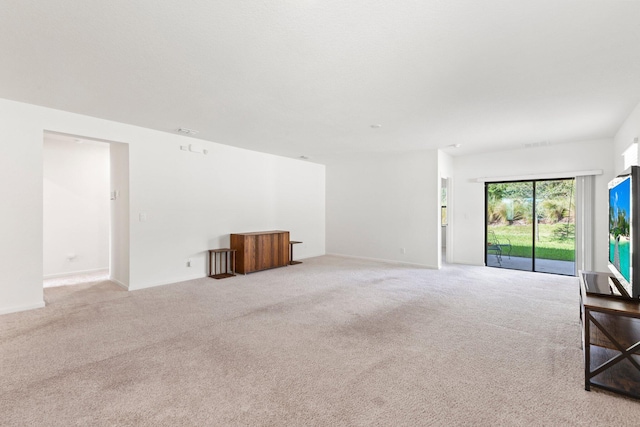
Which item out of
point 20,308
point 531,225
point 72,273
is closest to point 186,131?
Answer: point 20,308

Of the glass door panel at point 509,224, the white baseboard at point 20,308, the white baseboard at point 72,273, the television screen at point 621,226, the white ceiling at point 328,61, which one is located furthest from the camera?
the glass door panel at point 509,224

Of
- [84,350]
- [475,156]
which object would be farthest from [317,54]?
[475,156]

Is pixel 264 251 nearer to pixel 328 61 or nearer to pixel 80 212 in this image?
pixel 80 212

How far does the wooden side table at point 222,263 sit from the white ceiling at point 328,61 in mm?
2374

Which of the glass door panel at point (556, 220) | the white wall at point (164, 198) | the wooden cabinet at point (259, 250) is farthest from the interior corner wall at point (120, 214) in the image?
the glass door panel at point (556, 220)

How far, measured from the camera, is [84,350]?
2.65 meters

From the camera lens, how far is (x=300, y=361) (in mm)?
2457

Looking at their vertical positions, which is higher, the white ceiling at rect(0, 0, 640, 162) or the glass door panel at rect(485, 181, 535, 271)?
the white ceiling at rect(0, 0, 640, 162)

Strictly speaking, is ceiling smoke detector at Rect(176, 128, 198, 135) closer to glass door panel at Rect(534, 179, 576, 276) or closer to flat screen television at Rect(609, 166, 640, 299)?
flat screen television at Rect(609, 166, 640, 299)

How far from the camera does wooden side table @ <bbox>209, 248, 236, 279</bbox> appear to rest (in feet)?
18.5

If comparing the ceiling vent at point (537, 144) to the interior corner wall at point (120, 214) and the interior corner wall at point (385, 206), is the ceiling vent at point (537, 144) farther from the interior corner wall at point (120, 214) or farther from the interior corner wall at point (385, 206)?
the interior corner wall at point (120, 214)

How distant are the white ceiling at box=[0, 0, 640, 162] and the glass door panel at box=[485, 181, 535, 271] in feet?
6.70

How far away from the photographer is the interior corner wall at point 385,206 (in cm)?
649

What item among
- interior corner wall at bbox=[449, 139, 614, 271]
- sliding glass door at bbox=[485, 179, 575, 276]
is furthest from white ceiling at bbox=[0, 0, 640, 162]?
sliding glass door at bbox=[485, 179, 575, 276]
